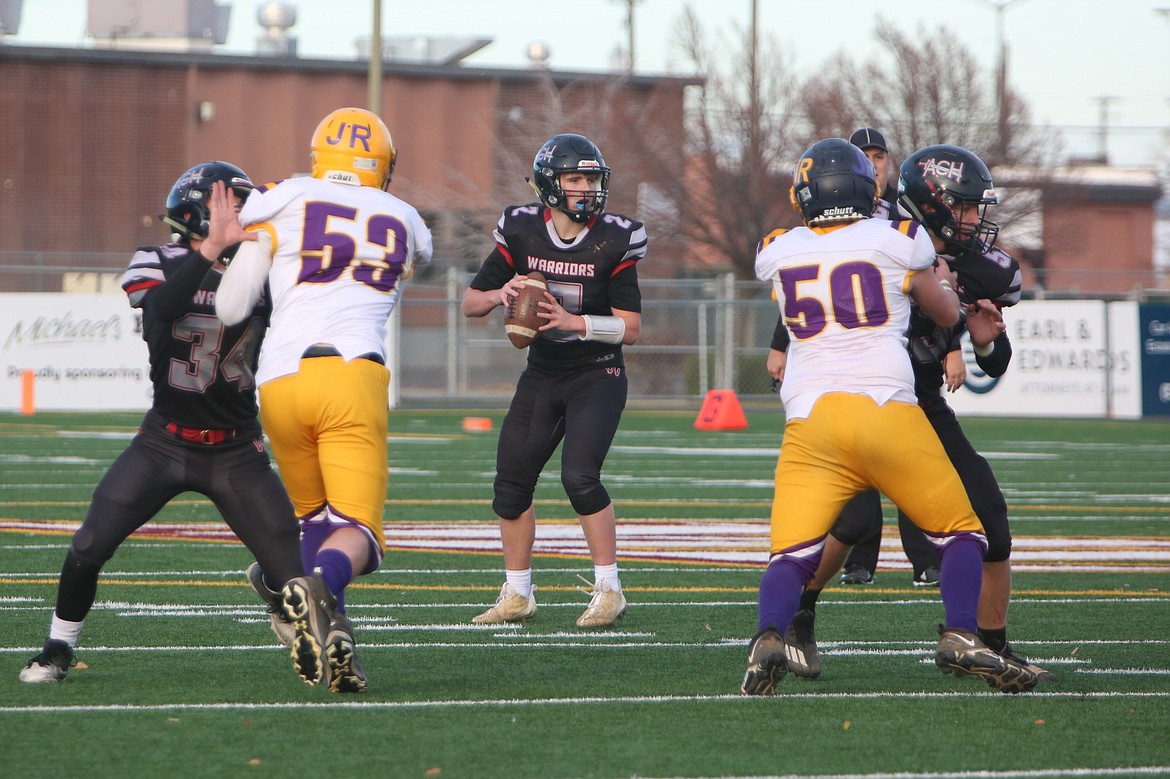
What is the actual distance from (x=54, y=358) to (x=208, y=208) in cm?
1751

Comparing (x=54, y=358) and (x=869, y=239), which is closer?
(x=869, y=239)

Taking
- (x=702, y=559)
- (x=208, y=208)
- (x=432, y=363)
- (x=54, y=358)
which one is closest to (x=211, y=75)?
(x=432, y=363)

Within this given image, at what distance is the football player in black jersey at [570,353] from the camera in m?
6.61

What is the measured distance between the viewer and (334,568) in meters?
4.71

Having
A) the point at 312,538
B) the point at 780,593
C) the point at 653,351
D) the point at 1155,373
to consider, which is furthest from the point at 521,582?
the point at 653,351

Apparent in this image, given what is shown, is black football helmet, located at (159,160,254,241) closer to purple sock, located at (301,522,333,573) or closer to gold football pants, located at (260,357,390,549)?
gold football pants, located at (260,357,390,549)

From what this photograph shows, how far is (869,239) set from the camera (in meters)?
4.96

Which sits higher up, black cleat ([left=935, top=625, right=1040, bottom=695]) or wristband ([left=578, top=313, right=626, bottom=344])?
wristband ([left=578, top=313, right=626, bottom=344])

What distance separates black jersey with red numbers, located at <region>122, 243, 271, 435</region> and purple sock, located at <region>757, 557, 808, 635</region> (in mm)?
1720

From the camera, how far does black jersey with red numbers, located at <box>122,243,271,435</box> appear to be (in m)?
5.02

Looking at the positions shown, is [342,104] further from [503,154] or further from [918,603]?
[918,603]

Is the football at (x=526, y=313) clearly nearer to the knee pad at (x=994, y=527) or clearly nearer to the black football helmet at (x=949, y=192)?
the black football helmet at (x=949, y=192)

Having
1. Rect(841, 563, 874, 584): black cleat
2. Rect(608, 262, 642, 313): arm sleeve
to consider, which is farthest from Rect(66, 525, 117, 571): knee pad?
Rect(841, 563, 874, 584): black cleat

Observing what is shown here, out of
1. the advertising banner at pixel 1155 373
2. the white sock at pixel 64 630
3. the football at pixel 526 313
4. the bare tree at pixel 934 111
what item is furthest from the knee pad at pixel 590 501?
the bare tree at pixel 934 111
